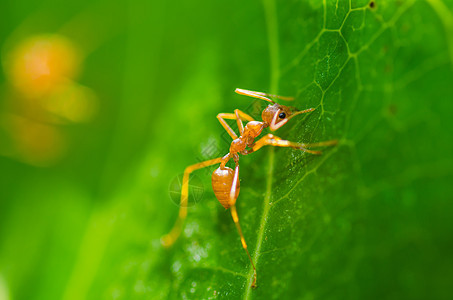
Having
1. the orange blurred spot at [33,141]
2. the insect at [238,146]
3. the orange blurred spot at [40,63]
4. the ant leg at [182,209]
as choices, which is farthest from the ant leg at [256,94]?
the orange blurred spot at [40,63]

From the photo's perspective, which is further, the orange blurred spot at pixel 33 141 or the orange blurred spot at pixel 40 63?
the orange blurred spot at pixel 40 63

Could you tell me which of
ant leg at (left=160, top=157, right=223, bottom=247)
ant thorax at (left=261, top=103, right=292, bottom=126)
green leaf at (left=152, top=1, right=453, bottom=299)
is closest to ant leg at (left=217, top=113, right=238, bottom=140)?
ant leg at (left=160, top=157, right=223, bottom=247)

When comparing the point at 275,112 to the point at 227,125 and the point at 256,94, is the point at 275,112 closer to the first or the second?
the point at 256,94

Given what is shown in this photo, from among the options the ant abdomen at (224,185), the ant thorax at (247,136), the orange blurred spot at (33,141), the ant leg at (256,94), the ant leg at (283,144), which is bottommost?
the orange blurred spot at (33,141)

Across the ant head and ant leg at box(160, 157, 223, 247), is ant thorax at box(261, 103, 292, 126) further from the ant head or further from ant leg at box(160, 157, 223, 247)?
ant leg at box(160, 157, 223, 247)

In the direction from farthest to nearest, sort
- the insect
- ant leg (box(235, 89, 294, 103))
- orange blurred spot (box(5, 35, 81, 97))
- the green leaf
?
1. orange blurred spot (box(5, 35, 81, 97))
2. ant leg (box(235, 89, 294, 103))
3. the insect
4. the green leaf

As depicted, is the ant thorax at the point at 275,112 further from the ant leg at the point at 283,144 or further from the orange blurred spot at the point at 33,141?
the orange blurred spot at the point at 33,141

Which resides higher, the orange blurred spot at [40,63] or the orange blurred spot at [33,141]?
the orange blurred spot at [40,63]

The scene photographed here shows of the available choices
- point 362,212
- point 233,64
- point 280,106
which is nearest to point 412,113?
point 362,212

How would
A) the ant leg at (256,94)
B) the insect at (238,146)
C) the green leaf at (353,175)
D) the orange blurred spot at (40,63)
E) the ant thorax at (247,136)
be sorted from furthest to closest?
the orange blurred spot at (40,63), the ant thorax at (247,136), the ant leg at (256,94), the insect at (238,146), the green leaf at (353,175)
